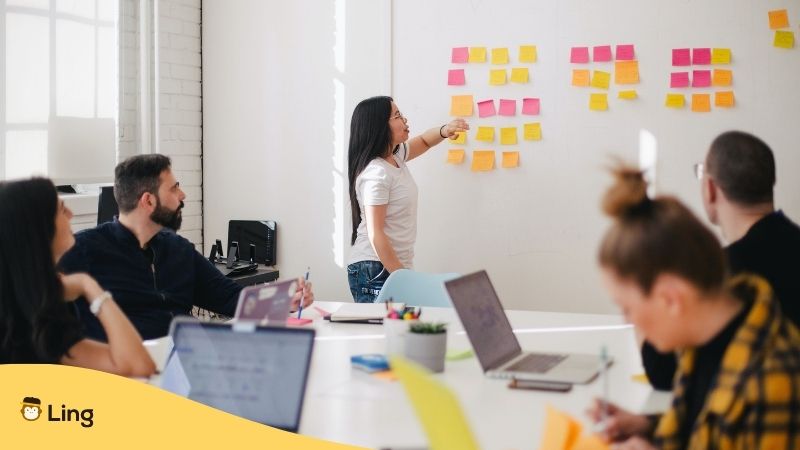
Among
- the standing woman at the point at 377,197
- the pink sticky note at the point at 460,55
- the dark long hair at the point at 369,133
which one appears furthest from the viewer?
the pink sticky note at the point at 460,55

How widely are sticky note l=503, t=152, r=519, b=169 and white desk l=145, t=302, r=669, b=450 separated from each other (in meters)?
1.66

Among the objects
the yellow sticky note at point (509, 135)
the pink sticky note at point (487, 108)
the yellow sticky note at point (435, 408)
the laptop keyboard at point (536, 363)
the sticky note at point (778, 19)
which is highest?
the sticky note at point (778, 19)

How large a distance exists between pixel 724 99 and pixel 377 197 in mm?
1654

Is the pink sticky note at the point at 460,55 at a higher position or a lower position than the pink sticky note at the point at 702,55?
higher

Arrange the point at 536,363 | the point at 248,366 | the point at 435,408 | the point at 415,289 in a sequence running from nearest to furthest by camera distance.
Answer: the point at 435,408, the point at 248,366, the point at 536,363, the point at 415,289

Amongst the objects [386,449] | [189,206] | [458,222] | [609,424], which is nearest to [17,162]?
[189,206]

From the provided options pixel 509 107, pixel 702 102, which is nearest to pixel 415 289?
pixel 509 107

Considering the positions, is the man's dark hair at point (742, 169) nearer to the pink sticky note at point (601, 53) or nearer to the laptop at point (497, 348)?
the laptop at point (497, 348)

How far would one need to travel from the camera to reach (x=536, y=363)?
249 cm

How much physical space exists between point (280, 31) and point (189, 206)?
1.10 metres

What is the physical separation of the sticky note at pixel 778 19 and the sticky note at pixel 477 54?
1.32 m

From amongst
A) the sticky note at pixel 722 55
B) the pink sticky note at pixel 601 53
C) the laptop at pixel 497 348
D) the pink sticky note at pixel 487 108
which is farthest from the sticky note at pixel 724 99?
the laptop at pixel 497 348

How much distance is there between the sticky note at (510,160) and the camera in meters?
4.55

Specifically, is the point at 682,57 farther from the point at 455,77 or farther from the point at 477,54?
the point at 455,77
